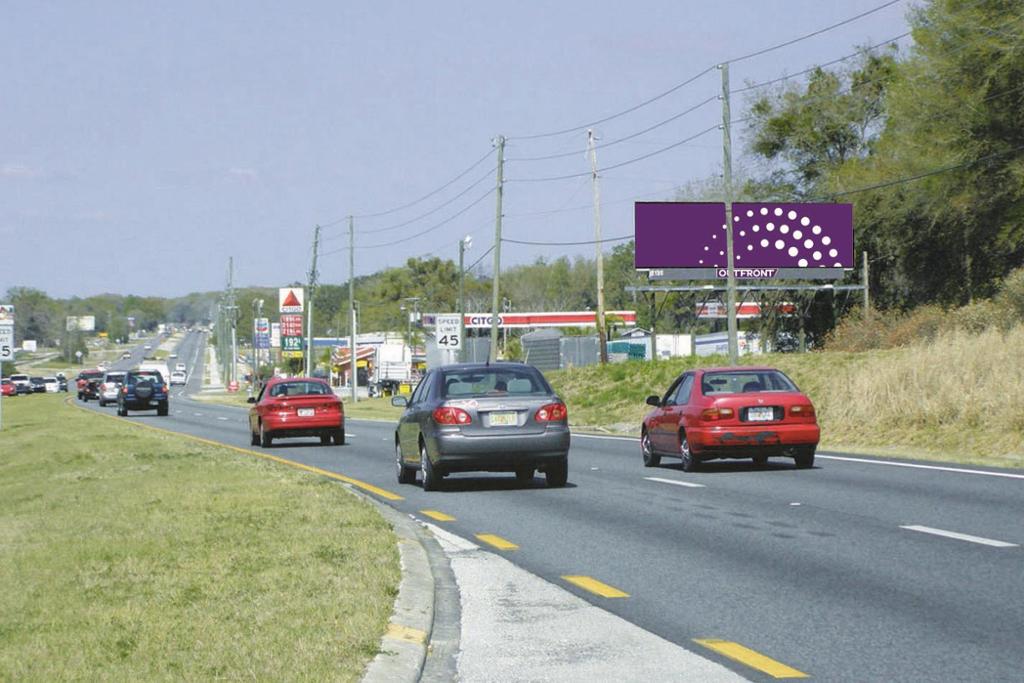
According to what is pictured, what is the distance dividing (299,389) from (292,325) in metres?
66.9

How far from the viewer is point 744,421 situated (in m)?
21.0

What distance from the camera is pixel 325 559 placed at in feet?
37.0

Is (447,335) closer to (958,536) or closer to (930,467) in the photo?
(930,467)

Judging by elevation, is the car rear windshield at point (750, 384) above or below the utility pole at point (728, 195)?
below

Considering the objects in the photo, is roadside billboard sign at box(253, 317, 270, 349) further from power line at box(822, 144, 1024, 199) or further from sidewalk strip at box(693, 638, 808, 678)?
sidewalk strip at box(693, 638, 808, 678)

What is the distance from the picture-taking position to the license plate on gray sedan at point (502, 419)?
18.3 m

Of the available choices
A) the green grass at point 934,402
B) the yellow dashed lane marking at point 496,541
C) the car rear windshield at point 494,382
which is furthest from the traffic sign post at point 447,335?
the yellow dashed lane marking at point 496,541

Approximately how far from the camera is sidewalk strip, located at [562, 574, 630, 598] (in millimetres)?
10008

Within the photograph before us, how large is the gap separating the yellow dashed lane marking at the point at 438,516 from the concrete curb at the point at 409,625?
2704 millimetres

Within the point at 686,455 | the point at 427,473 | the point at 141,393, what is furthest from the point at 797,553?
the point at 141,393

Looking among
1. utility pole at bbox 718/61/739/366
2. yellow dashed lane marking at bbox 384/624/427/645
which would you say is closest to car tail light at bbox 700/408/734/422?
yellow dashed lane marking at bbox 384/624/427/645

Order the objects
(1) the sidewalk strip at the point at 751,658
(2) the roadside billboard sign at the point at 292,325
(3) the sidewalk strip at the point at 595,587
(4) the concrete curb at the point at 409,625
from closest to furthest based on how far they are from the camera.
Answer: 1. (4) the concrete curb at the point at 409,625
2. (1) the sidewalk strip at the point at 751,658
3. (3) the sidewalk strip at the point at 595,587
4. (2) the roadside billboard sign at the point at 292,325

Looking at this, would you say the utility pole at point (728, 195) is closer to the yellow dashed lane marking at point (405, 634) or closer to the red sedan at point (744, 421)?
the red sedan at point (744, 421)

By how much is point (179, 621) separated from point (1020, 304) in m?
34.2
